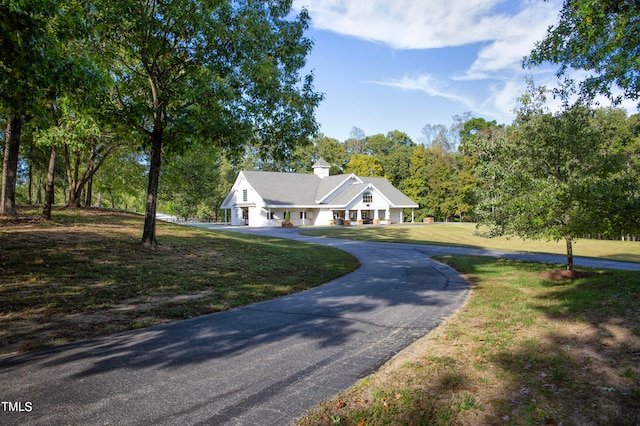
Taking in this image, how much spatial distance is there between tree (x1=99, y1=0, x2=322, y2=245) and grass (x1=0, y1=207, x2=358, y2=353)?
2284 millimetres

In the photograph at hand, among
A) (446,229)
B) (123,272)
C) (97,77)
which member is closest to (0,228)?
(123,272)

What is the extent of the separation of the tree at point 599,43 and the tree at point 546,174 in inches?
65.9

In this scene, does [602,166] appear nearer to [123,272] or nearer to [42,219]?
[123,272]

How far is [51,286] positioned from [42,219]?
10.6 meters

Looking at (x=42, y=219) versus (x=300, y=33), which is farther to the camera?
(x=42, y=219)

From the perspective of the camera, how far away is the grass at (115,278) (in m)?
6.64

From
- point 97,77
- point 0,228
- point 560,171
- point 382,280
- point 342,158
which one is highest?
point 342,158

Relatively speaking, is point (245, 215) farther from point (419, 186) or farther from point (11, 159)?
point (11, 159)

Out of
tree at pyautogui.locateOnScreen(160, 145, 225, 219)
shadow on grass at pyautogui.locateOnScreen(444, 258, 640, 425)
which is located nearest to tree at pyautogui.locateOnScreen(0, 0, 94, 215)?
shadow on grass at pyautogui.locateOnScreen(444, 258, 640, 425)

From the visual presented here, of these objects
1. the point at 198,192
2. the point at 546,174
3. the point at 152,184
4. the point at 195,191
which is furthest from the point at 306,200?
A: the point at 546,174

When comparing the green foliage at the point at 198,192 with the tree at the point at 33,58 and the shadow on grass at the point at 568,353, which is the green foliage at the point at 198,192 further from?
the shadow on grass at the point at 568,353

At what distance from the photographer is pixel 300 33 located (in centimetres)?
1355

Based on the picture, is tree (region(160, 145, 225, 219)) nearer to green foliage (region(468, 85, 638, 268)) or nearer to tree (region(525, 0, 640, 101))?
green foliage (region(468, 85, 638, 268))

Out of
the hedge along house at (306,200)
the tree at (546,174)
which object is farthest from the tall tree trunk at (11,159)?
the hedge along house at (306,200)
